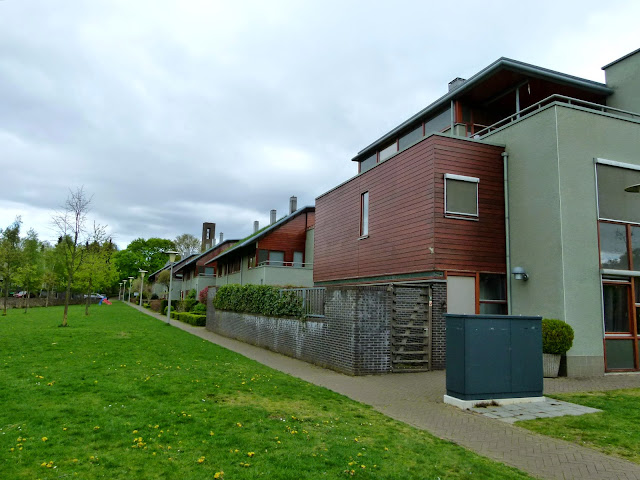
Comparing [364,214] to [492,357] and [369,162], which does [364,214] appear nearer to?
[369,162]

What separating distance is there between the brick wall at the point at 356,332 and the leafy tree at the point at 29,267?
2914 cm

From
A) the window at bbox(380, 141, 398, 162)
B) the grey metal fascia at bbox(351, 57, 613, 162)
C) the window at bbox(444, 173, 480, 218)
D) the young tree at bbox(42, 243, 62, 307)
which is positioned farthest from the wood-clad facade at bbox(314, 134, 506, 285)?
the young tree at bbox(42, 243, 62, 307)

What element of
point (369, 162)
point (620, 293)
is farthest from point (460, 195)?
point (369, 162)

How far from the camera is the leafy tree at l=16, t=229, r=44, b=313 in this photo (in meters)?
36.9

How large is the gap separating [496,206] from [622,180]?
3334 millimetres

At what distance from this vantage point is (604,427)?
6.83 m

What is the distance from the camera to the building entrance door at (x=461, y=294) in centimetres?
1353

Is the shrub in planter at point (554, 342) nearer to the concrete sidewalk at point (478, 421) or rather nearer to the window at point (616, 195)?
the concrete sidewalk at point (478, 421)

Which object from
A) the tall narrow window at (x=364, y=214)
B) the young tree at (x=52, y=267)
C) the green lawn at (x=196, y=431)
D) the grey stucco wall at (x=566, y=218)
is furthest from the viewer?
the young tree at (x=52, y=267)

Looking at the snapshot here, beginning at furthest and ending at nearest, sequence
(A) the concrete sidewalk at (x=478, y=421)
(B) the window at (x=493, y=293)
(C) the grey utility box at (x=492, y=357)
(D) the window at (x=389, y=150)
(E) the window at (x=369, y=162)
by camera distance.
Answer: (E) the window at (x=369, y=162)
(D) the window at (x=389, y=150)
(B) the window at (x=493, y=293)
(C) the grey utility box at (x=492, y=357)
(A) the concrete sidewalk at (x=478, y=421)

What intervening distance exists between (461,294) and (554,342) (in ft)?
10.0

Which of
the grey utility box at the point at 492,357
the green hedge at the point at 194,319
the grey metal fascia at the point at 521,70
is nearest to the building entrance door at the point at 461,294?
the grey utility box at the point at 492,357

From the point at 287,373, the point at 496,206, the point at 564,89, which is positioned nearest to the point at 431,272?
the point at 496,206

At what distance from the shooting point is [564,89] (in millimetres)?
16938
